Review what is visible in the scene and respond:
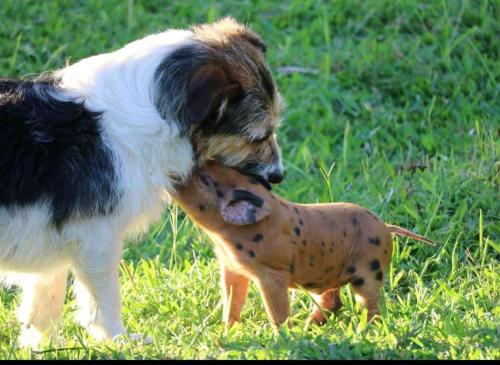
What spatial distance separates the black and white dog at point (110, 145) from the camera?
5219mm

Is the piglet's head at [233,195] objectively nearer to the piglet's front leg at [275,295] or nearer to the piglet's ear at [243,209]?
the piglet's ear at [243,209]

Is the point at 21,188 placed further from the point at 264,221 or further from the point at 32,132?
the point at 264,221

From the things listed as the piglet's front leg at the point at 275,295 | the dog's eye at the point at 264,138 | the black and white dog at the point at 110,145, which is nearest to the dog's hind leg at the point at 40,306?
the black and white dog at the point at 110,145

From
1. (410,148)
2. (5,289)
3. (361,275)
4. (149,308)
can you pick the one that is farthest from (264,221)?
(410,148)

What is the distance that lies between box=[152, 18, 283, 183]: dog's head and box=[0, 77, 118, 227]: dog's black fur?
454mm

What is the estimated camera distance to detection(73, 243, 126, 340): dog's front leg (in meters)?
5.37

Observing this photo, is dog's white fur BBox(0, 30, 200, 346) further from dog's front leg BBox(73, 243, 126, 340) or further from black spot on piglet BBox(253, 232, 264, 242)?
black spot on piglet BBox(253, 232, 264, 242)

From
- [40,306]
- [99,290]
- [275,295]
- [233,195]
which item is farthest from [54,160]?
[275,295]

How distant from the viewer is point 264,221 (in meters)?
5.50

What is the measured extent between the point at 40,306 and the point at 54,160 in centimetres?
108

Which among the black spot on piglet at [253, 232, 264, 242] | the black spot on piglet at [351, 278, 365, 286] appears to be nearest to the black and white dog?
the black spot on piglet at [253, 232, 264, 242]

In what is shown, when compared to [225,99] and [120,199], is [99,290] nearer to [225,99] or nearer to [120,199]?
[120,199]

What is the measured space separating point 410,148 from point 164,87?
11.6 feet

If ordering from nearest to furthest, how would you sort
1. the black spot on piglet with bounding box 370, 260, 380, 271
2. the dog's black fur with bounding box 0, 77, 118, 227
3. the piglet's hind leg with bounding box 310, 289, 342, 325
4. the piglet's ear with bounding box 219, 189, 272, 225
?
1. the dog's black fur with bounding box 0, 77, 118, 227
2. the piglet's ear with bounding box 219, 189, 272, 225
3. the black spot on piglet with bounding box 370, 260, 380, 271
4. the piglet's hind leg with bounding box 310, 289, 342, 325
